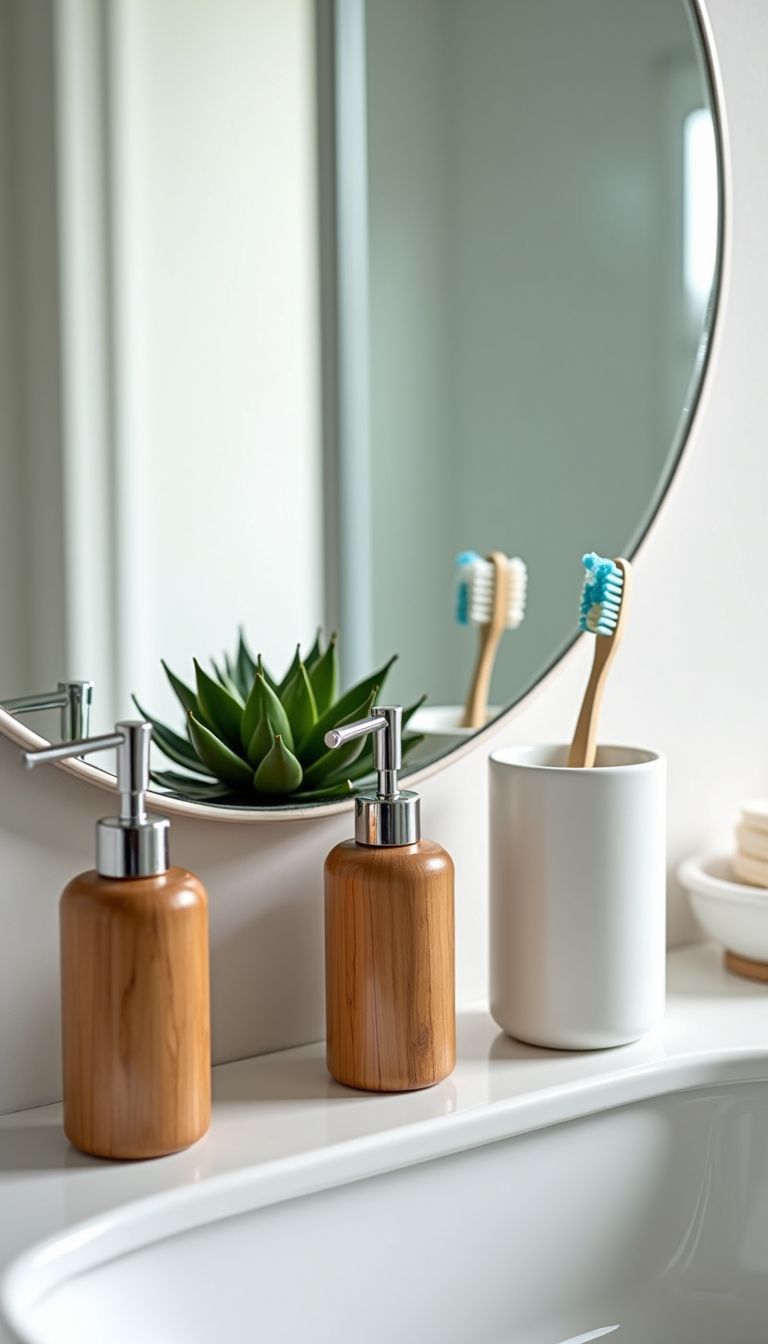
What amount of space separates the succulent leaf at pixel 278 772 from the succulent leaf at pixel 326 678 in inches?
1.5

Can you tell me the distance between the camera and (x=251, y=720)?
2.17 ft

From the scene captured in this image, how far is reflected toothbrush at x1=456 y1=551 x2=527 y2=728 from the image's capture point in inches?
30.0

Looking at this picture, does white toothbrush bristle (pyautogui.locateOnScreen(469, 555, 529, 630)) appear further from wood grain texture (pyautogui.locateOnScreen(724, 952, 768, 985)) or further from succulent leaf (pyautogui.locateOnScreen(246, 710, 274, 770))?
wood grain texture (pyautogui.locateOnScreen(724, 952, 768, 985))

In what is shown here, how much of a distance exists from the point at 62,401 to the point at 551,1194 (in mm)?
443

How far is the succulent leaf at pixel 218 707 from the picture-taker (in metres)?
0.66

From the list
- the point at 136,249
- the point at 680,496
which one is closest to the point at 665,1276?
the point at 680,496

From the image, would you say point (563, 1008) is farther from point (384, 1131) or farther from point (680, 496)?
point (680, 496)

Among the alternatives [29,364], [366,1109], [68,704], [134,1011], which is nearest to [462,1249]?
[366,1109]

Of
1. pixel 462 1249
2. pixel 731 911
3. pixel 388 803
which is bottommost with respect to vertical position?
pixel 462 1249

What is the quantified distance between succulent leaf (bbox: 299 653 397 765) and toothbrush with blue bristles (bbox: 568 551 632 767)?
0.11 meters

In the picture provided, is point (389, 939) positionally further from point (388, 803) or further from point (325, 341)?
point (325, 341)

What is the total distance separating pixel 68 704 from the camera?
61 centimetres

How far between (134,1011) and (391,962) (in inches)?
5.1

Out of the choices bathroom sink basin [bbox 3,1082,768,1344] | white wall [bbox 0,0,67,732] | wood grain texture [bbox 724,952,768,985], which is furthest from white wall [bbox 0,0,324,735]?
wood grain texture [bbox 724,952,768,985]
